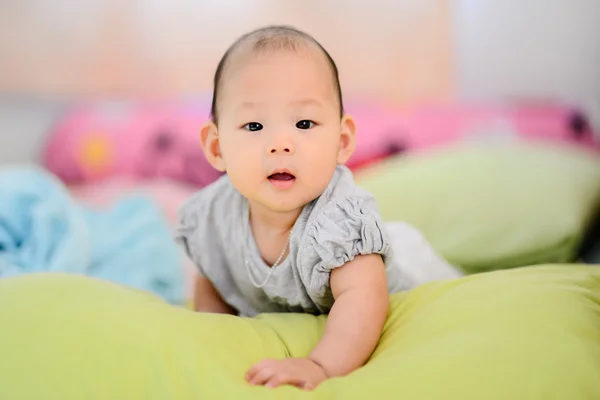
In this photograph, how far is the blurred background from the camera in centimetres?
194

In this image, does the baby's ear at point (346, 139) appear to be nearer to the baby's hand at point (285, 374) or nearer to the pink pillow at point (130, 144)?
the baby's hand at point (285, 374)

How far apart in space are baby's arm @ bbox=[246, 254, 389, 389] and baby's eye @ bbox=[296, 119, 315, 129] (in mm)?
160

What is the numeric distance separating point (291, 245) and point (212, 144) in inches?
6.4

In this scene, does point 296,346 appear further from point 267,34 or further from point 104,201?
point 104,201

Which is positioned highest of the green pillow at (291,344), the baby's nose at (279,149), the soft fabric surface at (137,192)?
the baby's nose at (279,149)

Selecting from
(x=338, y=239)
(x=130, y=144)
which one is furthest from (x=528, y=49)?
(x=338, y=239)

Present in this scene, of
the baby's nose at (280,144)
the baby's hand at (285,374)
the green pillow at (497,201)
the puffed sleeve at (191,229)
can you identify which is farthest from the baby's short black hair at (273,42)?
the green pillow at (497,201)

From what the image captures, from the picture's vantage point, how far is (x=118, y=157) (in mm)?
1961

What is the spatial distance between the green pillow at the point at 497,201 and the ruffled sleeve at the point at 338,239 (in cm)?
57

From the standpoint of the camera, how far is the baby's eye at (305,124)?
75cm

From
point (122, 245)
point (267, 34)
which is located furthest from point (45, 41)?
point (267, 34)

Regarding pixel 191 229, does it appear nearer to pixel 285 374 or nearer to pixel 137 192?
pixel 285 374

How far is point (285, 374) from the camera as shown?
0.62 metres

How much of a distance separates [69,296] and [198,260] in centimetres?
25
